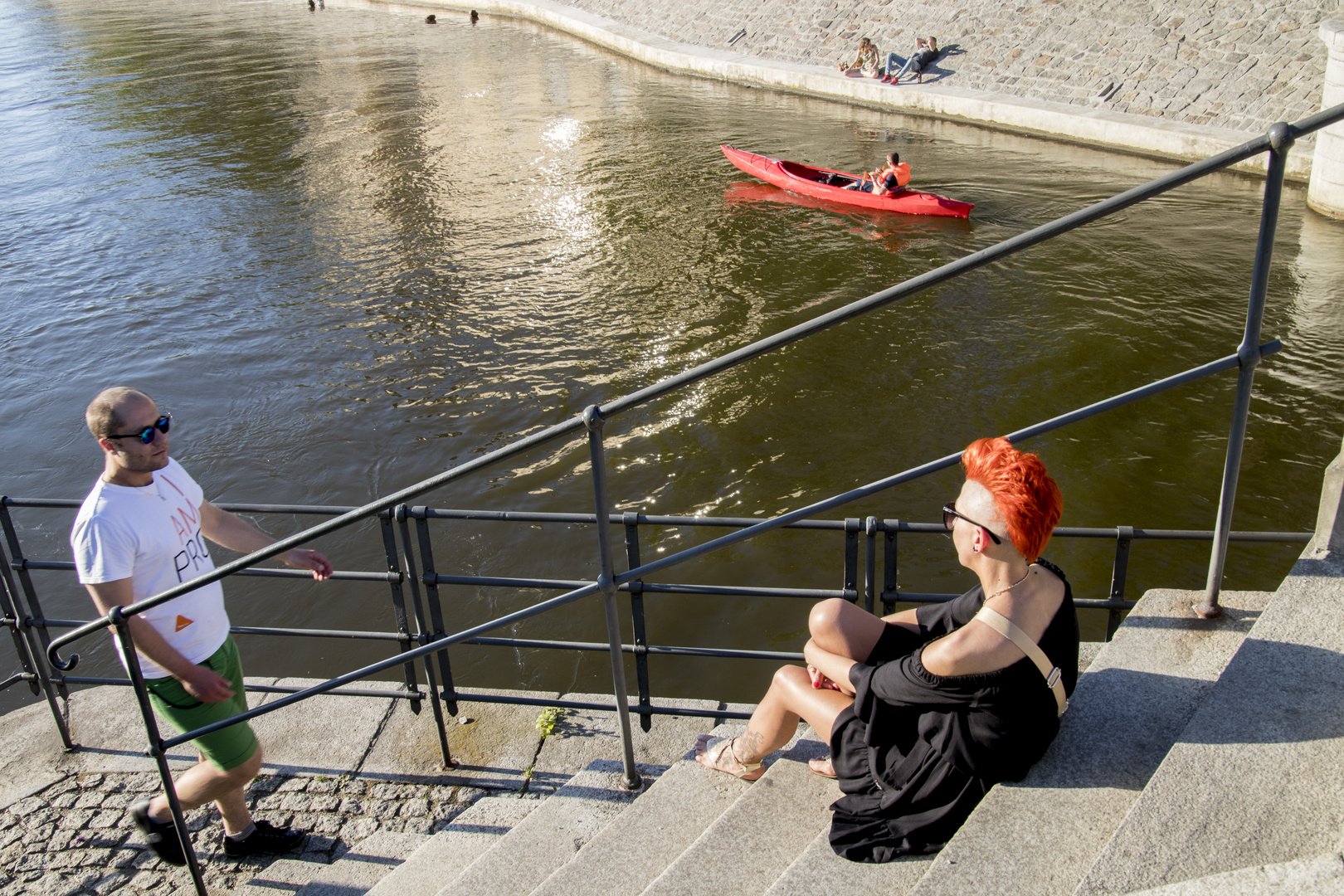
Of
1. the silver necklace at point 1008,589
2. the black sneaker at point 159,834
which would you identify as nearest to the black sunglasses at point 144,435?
the black sneaker at point 159,834

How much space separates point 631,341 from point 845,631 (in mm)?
11014

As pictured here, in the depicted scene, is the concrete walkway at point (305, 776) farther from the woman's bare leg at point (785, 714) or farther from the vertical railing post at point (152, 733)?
the woman's bare leg at point (785, 714)

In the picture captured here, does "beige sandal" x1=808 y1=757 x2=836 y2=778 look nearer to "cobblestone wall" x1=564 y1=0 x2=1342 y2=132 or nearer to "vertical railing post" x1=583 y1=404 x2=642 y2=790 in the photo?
"vertical railing post" x1=583 y1=404 x2=642 y2=790

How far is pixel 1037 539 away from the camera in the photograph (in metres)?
2.60

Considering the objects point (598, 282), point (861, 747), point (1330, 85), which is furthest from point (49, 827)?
point (1330, 85)

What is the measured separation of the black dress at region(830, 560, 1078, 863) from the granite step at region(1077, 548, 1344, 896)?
14.1 inches

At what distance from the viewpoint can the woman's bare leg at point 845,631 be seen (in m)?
3.19

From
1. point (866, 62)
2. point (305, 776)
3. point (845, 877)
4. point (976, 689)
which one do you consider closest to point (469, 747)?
point (305, 776)

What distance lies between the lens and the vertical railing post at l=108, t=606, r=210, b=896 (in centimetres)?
338

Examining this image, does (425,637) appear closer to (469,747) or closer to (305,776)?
(469,747)

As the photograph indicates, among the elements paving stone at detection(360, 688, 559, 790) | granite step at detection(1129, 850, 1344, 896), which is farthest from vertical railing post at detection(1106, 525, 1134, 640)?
paving stone at detection(360, 688, 559, 790)

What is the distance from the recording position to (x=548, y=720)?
15.6ft

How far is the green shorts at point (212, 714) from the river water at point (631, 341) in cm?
393

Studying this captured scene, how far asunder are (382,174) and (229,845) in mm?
20739
